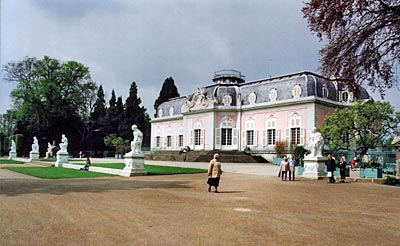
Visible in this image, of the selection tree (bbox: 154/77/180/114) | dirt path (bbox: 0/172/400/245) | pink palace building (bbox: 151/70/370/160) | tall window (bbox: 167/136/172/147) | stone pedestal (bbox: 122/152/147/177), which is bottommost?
dirt path (bbox: 0/172/400/245)

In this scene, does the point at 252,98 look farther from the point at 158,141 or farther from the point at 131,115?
the point at 131,115

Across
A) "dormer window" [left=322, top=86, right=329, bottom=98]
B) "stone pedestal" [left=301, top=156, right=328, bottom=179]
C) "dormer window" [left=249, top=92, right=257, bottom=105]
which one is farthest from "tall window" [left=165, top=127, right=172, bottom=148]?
"stone pedestal" [left=301, top=156, right=328, bottom=179]

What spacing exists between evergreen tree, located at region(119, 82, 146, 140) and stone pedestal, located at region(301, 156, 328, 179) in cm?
4618

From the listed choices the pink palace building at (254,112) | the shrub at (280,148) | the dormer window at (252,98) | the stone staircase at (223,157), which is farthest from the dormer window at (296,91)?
the stone staircase at (223,157)

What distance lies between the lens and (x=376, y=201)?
36.7 feet

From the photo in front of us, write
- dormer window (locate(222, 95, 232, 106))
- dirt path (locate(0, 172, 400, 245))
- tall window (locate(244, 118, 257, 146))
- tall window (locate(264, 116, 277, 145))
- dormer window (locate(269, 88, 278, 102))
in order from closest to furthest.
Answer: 1. dirt path (locate(0, 172, 400, 245))
2. tall window (locate(264, 116, 277, 145))
3. dormer window (locate(269, 88, 278, 102))
4. tall window (locate(244, 118, 257, 146))
5. dormer window (locate(222, 95, 232, 106))

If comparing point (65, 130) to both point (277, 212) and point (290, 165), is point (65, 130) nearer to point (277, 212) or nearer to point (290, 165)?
point (290, 165)

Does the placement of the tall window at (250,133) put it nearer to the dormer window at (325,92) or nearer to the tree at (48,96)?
the dormer window at (325,92)

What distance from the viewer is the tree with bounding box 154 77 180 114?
63438 millimetres

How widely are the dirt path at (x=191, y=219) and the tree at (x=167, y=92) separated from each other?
5199 cm

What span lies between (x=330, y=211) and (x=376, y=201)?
3.07 m

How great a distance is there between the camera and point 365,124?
1191 inches

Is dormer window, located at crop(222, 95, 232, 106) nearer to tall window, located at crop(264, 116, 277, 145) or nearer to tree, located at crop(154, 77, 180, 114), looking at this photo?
tall window, located at crop(264, 116, 277, 145)

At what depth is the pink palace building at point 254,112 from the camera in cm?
3681
